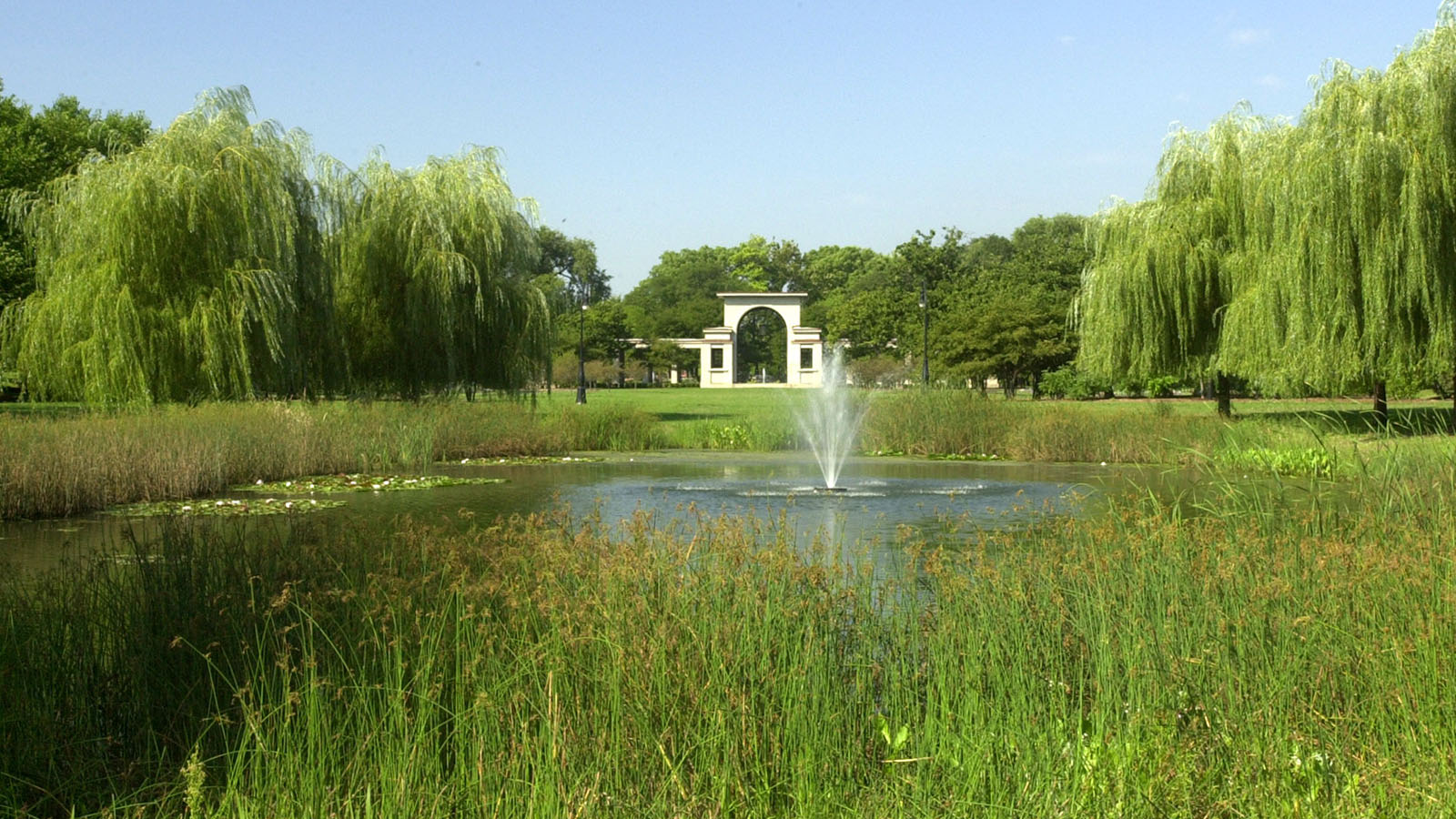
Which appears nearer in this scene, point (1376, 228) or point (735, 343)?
point (1376, 228)

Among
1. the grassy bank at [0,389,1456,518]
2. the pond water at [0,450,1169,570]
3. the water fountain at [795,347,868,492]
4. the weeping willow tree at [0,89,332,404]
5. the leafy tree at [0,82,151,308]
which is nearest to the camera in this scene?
the pond water at [0,450,1169,570]

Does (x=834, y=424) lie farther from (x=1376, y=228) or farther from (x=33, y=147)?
(x=33, y=147)

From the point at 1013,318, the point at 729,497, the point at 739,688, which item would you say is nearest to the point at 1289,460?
the point at 729,497

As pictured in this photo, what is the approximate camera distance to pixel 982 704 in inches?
173

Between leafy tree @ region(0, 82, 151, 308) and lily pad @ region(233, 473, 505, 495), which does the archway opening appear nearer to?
leafy tree @ region(0, 82, 151, 308)

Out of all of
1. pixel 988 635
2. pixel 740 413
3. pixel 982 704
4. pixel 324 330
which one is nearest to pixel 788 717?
pixel 982 704

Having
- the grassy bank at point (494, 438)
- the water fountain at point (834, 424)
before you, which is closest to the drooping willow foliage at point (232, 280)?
the grassy bank at point (494, 438)

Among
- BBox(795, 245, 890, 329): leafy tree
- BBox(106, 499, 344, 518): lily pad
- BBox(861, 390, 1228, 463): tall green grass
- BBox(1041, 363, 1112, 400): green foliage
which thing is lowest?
BBox(106, 499, 344, 518): lily pad

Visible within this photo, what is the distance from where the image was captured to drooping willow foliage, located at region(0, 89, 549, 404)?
19.7 m

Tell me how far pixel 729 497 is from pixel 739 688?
941cm

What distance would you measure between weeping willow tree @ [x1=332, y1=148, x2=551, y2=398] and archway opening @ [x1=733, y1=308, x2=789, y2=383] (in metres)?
62.8

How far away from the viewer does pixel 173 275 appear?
2023cm

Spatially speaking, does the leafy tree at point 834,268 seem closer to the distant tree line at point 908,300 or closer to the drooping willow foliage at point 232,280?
the distant tree line at point 908,300

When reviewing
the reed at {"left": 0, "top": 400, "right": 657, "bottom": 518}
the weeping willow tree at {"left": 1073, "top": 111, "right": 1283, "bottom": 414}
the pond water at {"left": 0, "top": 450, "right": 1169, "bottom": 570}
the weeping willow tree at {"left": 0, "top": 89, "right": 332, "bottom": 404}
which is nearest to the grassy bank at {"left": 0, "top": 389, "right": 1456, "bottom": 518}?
the reed at {"left": 0, "top": 400, "right": 657, "bottom": 518}
